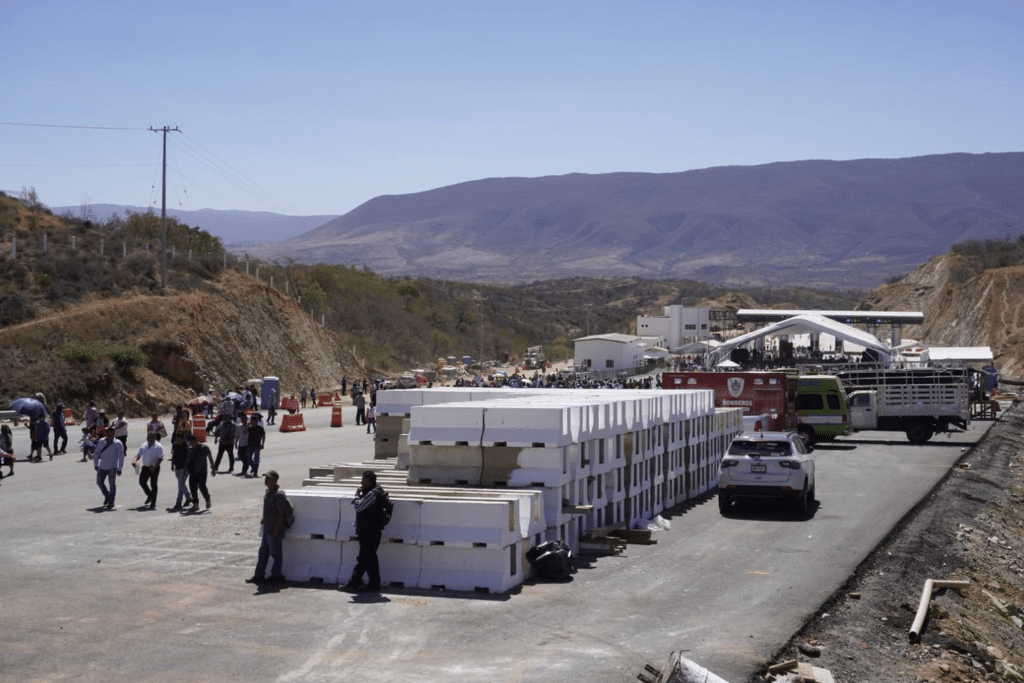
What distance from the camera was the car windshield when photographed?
63.5 feet

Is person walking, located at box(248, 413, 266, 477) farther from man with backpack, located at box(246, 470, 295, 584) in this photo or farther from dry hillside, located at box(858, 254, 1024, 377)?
dry hillside, located at box(858, 254, 1024, 377)

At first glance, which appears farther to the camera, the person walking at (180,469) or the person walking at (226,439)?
the person walking at (226,439)

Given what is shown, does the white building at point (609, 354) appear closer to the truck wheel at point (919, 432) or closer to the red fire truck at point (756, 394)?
the truck wheel at point (919, 432)

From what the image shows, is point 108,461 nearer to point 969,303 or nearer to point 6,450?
point 6,450

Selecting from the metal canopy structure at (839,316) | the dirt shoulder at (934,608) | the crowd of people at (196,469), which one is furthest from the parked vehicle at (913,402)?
the metal canopy structure at (839,316)

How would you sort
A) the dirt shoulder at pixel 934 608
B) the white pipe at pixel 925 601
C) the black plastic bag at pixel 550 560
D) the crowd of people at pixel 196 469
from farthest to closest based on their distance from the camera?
the black plastic bag at pixel 550 560 → the crowd of people at pixel 196 469 → the white pipe at pixel 925 601 → the dirt shoulder at pixel 934 608

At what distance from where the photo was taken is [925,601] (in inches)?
497

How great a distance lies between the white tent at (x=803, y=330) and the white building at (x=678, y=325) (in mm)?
63916

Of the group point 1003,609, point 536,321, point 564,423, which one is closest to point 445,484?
point 564,423

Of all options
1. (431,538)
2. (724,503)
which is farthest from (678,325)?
(431,538)

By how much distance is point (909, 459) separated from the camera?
30.9 metres

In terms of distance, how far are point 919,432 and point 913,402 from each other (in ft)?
3.29

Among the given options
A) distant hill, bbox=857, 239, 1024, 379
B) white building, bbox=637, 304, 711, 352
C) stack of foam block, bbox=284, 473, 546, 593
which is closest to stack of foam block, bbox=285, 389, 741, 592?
stack of foam block, bbox=284, 473, 546, 593

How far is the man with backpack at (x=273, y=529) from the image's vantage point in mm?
13117
